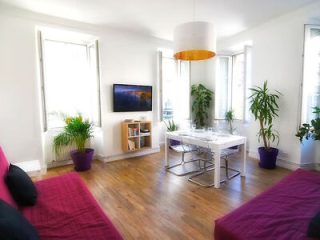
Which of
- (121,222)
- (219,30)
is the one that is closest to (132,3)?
(219,30)

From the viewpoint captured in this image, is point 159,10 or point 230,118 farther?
point 230,118

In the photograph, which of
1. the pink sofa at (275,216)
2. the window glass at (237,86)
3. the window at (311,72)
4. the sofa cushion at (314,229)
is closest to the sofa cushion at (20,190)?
the pink sofa at (275,216)

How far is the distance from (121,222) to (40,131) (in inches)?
95.2

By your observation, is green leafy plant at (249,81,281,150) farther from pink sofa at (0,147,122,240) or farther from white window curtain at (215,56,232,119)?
pink sofa at (0,147,122,240)

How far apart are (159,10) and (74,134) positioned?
105 inches

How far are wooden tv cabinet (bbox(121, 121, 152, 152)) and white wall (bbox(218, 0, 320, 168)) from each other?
2667 mm

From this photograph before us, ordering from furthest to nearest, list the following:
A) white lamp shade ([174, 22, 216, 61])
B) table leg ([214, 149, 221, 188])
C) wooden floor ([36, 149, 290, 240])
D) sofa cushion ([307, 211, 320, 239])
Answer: table leg ([214, 149, 221, 188]), white lamp shade ([174, 22, 216, 61]), wooden floor ([36, 149, 290, 240]), sofa cushion ([307, 211, 320, 239])

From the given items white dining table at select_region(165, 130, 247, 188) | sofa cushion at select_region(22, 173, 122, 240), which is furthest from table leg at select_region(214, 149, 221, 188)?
sofa cushion at select_region(22, 173, 122, 240)

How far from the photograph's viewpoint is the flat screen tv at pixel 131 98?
4.36m

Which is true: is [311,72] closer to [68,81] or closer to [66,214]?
[66,214]

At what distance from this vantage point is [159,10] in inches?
136

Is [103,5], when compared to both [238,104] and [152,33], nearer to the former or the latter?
[152,33]

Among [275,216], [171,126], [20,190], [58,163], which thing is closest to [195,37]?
[275,216]

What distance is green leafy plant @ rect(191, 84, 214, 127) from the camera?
18.3 feet
